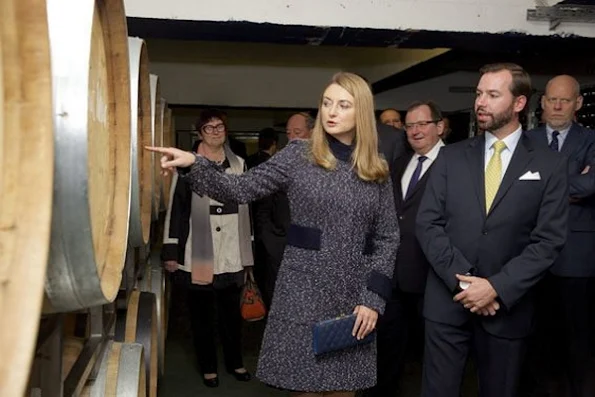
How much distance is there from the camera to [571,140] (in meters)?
3.36

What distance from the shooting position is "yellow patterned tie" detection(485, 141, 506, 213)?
96.6 inches

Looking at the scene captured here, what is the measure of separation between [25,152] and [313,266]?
59.0 inches

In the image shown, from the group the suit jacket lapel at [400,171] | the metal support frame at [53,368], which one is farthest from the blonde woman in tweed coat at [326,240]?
the suit jacket lapel at [400,171]

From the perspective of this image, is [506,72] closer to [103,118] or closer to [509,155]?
[509,155]

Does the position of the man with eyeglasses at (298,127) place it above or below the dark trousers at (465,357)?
above

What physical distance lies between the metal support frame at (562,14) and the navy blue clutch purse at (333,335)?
2.43 m

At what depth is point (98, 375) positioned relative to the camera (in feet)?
5.36

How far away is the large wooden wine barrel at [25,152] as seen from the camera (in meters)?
0.71

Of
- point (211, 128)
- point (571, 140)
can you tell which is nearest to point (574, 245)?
point (571, 140)

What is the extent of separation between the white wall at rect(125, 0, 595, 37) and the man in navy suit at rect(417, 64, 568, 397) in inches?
47.1

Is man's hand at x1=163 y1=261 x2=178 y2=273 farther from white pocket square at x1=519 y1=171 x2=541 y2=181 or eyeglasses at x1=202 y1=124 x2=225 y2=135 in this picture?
white pocket square at x1=519 y1=171 x2=541 y2=181

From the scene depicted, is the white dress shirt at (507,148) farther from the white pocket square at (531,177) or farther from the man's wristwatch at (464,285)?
the man's wristwatch at (464,285)

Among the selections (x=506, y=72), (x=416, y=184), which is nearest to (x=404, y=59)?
(x=416, y=184)

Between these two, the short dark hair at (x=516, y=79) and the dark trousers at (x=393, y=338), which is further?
the dark trousers at (x=393, y=338)
